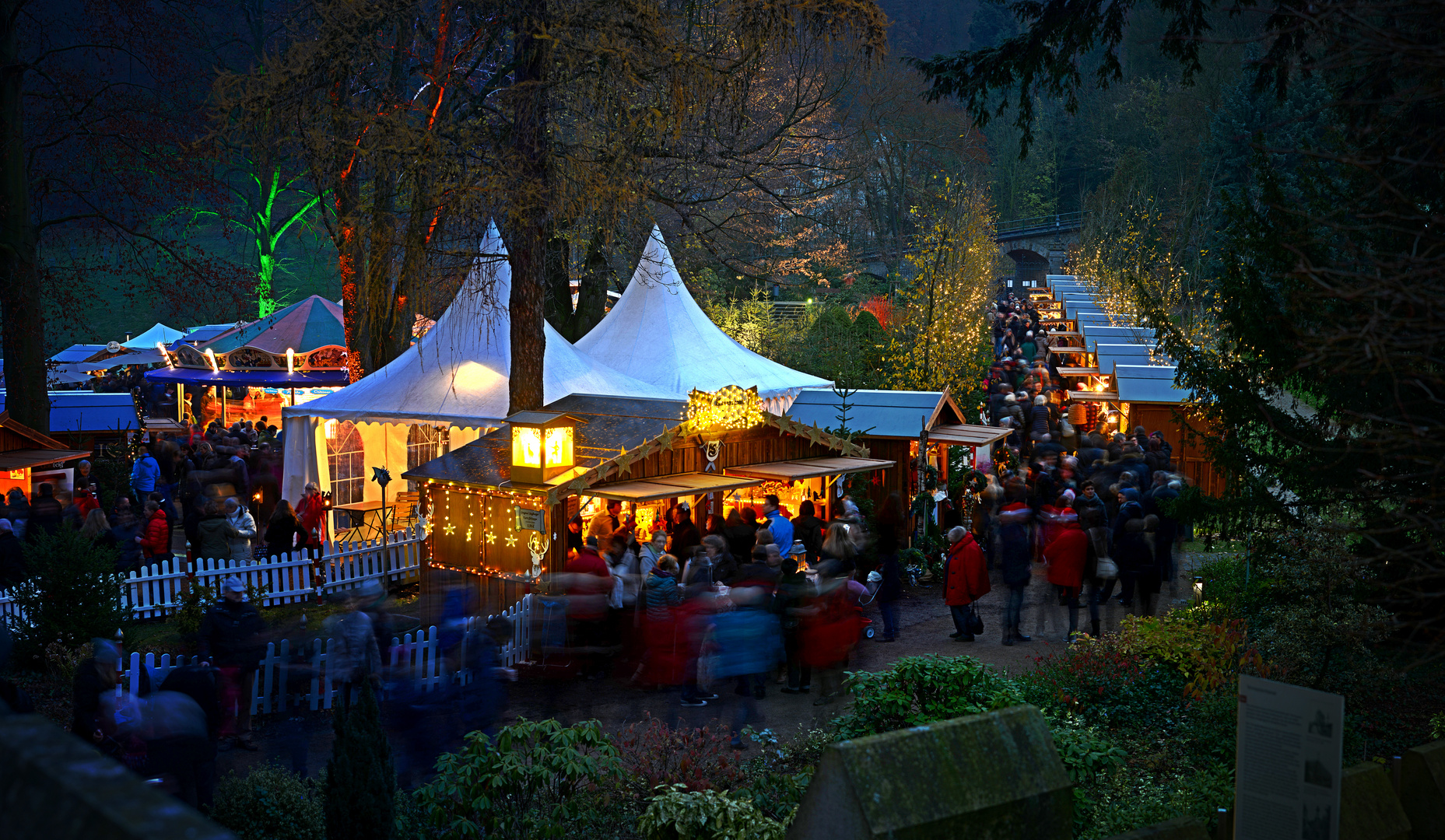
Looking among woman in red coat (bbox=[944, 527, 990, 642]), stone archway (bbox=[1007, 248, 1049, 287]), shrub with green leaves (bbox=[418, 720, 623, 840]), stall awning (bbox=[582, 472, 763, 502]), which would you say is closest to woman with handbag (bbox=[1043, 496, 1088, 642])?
woman in red coat (bbox=[944, 527, 990, 642])

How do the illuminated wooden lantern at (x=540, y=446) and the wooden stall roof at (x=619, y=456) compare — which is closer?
the illuminated wooden lantern at (x=540, y=446)

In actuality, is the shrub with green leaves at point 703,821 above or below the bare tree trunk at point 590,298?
below

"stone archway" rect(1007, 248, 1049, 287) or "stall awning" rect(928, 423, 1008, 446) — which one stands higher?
"stone archway" rect(1007, 248, 1049, 287)

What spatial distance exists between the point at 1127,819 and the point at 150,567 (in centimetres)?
1174

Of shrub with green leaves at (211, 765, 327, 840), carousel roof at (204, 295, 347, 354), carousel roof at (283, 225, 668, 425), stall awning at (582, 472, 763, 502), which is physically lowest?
shrub with green leaves at (211, 765, 327, 840)

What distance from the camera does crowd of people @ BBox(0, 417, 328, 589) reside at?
43.1ft

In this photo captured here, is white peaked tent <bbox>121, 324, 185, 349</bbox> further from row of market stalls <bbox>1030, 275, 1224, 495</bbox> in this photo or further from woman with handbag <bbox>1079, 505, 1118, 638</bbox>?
woman with handbag <bbox>1079, 505, 1118, 638</bbox>

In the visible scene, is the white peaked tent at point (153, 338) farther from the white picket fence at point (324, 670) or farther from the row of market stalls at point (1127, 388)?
the row of market stalls at point (1127, 388)

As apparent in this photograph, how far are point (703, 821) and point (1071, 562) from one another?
23.4 ft

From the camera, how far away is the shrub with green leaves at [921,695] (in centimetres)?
742

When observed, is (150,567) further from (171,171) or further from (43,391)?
(171,171)

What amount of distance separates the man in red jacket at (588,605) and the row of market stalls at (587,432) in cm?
123

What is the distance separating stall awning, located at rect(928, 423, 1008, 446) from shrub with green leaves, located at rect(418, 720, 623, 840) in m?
11.1

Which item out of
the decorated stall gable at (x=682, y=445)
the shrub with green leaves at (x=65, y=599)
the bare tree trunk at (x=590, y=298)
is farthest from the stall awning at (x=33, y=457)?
the bare tree trunk at (x=590, y=298)
